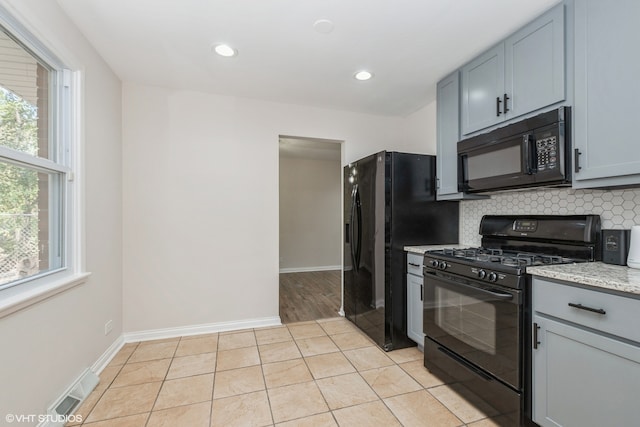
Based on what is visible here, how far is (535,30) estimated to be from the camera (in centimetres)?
177

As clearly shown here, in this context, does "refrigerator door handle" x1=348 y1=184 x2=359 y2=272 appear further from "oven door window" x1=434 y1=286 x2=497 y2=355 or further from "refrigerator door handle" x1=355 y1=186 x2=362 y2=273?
→ "oven door window" x1=434 y1=286 x2=497 y2=355

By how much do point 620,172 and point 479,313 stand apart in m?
1.03

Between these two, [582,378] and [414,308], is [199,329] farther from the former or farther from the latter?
[582,378]

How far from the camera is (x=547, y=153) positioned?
170 centimetres

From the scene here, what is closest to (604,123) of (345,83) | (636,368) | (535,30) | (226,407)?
(535,30)

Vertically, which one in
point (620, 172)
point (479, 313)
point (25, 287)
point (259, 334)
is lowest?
point (259, 334)

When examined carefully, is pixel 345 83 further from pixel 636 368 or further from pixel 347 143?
pixel 636 368

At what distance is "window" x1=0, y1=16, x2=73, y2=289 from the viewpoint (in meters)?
1.45

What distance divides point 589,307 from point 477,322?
2.03 feet

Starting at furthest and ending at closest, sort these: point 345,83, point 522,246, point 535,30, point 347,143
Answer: point 347,143 < point 345,83 < point 522,246 < point 535,30

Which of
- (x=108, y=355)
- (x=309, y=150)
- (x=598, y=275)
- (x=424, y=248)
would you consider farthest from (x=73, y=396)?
(x=309, y=150)

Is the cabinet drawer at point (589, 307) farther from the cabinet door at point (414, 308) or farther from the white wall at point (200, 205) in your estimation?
the white wall at point (200, 205)

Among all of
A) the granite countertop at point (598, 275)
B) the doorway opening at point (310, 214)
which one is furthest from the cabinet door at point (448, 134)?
the doorway opening at point (310, 214)

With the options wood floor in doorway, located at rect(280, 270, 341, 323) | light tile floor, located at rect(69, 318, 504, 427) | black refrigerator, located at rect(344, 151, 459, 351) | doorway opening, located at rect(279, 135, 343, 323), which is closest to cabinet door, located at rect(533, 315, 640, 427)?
light tile floor, located at rect(69, 318, 504, 427)
